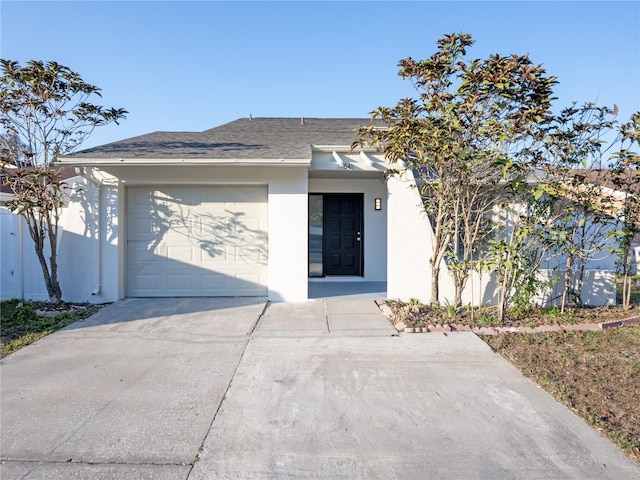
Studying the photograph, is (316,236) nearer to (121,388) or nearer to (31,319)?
(31,319)

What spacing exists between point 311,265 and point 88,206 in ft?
16.2

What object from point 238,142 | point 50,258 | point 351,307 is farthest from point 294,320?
point 50,258

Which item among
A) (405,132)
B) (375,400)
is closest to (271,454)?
(375,400)

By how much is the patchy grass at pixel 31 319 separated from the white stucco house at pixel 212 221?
1.77ft

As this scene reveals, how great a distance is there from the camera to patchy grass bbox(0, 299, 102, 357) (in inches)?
203

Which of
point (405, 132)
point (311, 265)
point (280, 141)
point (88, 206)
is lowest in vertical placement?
point (311, 265)

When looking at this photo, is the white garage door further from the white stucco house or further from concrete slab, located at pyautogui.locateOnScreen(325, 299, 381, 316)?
concrete slab, located at pyautogui.locateOnScreen(325, 299, 381, 316)

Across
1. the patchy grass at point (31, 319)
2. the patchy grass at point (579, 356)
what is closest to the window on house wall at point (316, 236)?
the patchy grass at point (579, 356)

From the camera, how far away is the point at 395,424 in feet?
10.0

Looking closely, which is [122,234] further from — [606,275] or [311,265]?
[606,275]

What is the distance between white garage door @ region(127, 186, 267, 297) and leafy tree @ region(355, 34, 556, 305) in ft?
9.33

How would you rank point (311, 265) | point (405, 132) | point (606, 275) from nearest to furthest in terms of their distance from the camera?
point (405, 132) < point (606, 275) < point (311, 265)

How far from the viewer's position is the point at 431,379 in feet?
12.8

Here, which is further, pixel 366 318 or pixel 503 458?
pixel 366 318
